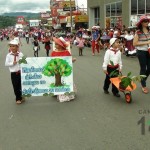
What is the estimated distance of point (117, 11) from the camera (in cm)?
3478

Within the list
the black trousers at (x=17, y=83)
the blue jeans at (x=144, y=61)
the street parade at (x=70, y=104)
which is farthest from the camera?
the blue jeans at (x=144, y=61)

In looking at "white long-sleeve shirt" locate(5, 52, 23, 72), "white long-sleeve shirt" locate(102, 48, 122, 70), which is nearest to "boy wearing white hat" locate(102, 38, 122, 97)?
"white long-sleeve shirt" locate(102, 48, 122, 70)

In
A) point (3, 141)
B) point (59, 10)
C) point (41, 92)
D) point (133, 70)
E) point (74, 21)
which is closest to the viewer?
point (3, 141)

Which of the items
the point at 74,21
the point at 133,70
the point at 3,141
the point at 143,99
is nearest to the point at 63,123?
the point at 3,141

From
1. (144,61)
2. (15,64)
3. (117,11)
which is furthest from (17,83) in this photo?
(117,11)

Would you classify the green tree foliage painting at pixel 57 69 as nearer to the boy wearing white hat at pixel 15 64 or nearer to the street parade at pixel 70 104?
the street parade at pixel 70 104

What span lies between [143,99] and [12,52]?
3.10m

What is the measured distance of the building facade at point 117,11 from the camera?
29.0 meters

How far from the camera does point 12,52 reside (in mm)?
8055

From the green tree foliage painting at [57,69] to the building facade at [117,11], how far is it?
58.7ft

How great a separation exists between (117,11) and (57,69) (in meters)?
27.4

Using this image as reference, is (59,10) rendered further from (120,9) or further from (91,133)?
(91,133)

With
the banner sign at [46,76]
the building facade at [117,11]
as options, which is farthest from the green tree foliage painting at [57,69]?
the building facade at [117,11]

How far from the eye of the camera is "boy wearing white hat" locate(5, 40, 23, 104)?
26.2 ft
